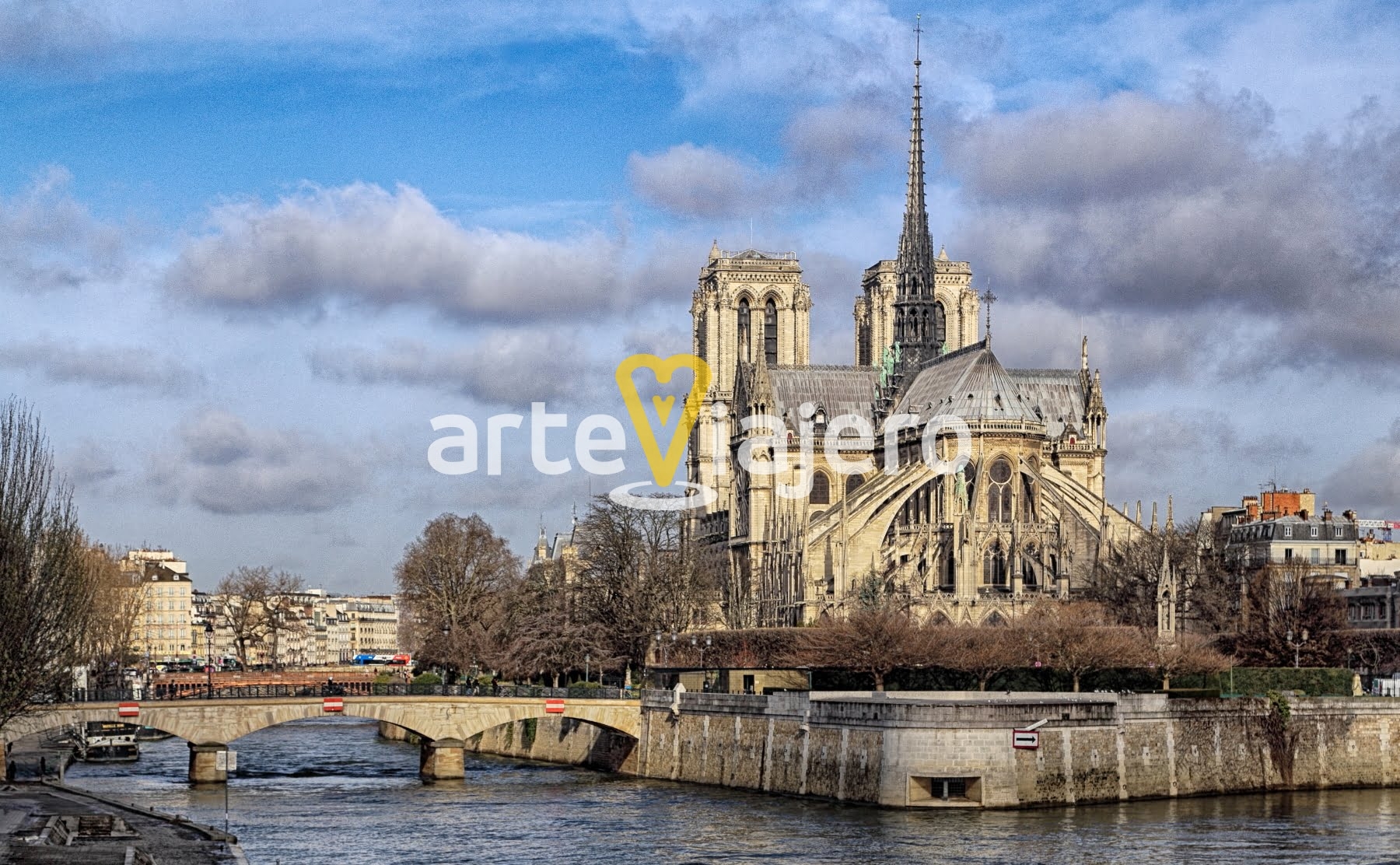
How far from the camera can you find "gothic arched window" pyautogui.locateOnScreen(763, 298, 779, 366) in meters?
164

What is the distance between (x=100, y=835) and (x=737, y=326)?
113m

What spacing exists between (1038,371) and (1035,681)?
6097 centimetres

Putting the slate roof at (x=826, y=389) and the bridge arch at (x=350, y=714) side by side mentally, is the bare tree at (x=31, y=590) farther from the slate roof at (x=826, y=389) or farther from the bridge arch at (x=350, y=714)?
the slate roof at (x=826, y=389)

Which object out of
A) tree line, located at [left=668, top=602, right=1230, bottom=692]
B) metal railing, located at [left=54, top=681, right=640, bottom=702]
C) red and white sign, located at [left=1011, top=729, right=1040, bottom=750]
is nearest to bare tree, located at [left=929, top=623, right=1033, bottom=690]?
tree line, located at [left=668, top=602, right=1230, bottom=692]

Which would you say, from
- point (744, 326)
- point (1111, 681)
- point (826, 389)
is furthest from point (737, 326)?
point (1111, 681)

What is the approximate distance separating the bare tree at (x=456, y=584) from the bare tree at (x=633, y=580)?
7959 millimetres

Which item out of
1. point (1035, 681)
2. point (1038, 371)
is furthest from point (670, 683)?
point (1038, 371)

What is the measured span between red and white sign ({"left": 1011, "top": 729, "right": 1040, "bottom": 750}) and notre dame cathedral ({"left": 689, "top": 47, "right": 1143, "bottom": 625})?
40532mm

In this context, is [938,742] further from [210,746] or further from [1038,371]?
[1038,371]

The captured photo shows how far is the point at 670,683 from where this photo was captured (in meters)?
90.9

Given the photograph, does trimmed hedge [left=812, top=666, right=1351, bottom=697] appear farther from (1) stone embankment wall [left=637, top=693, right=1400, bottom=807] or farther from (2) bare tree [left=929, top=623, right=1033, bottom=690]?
(1) stone embankment wall [left=637, top=693, right=1400, bottom=807]

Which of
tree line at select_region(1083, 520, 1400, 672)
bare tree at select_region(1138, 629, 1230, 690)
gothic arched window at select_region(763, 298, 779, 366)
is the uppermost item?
gothic arched window at select_region(763, 298, 779, 366)

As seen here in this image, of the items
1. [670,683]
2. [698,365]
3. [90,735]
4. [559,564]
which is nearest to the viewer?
[670,683]

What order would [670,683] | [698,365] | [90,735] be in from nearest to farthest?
[670,683] → [90,735] → [698,365]
